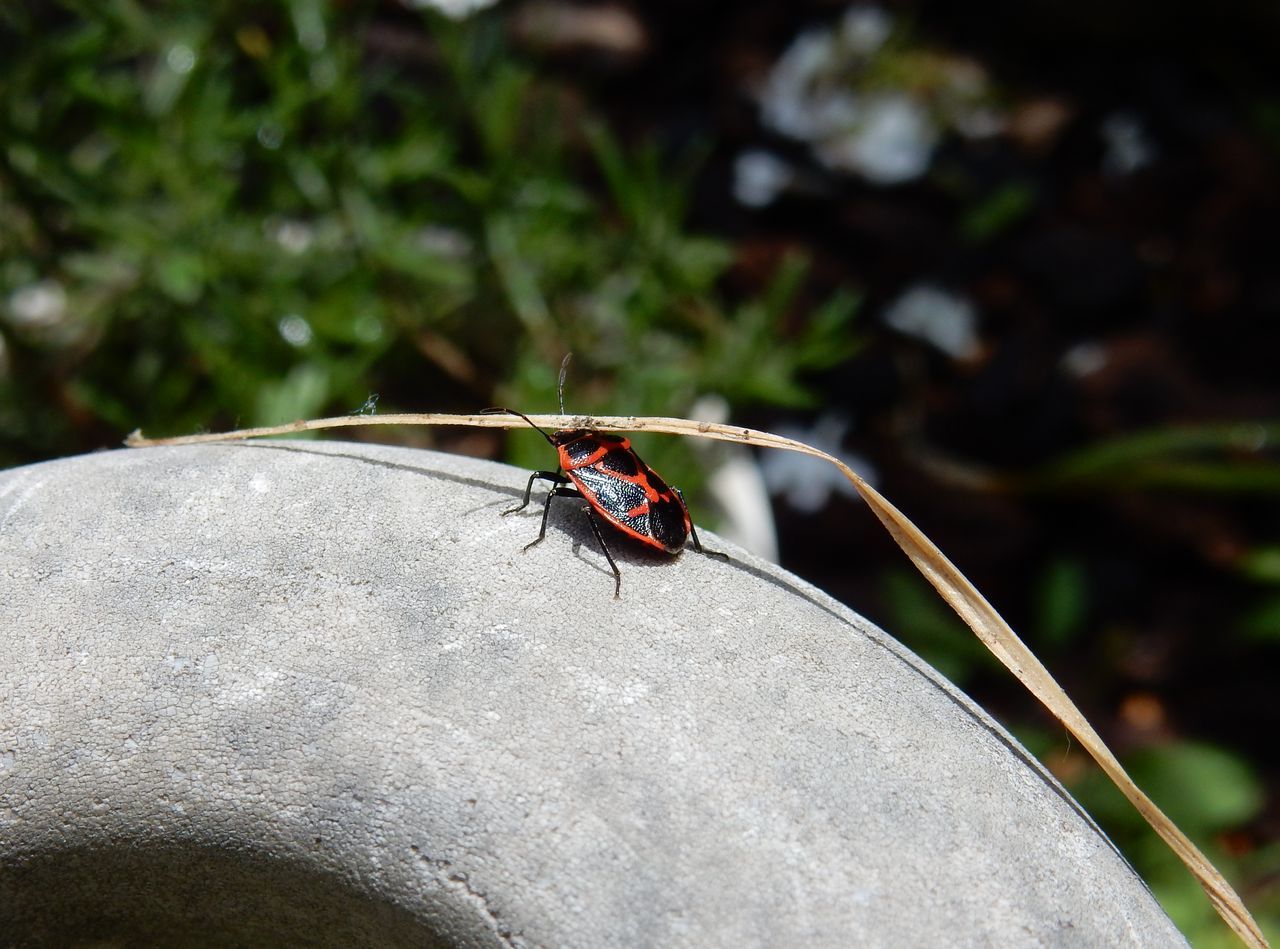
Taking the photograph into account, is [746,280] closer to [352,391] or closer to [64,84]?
[352,391]

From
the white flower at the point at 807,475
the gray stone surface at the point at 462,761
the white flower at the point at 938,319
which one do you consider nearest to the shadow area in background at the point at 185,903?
the gray stone surface at the point at 462,761

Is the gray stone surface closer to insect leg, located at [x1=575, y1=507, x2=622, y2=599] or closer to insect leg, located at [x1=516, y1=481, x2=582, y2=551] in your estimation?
insect leg, located at [x1=575, y1=507, x2=622, y2=599]

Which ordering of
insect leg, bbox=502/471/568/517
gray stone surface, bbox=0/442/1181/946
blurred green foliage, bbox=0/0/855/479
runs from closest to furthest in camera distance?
gray stone surface, bbox=0/442/1181/946, insect leg, bbox=502/471/568/517, blurred green foliage, bbox=0/0/855/479

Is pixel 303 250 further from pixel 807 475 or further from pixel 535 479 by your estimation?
pixel 807 475

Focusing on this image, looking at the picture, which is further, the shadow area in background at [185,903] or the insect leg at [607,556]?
the insect leg at [607,556]

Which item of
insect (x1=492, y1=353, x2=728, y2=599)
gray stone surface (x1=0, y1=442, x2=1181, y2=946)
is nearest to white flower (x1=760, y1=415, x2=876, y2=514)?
insect (x1=492, y1=353, x2=728, y2=599)

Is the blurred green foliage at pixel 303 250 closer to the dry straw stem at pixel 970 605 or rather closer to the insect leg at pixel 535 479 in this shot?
the insect leg at pixel 535 479

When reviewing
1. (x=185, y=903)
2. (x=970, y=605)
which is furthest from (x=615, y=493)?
(x=185, y=903)
